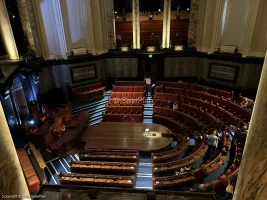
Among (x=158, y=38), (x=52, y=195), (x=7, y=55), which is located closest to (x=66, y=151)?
(x=52, y=195)

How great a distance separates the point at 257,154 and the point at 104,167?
5019 mm

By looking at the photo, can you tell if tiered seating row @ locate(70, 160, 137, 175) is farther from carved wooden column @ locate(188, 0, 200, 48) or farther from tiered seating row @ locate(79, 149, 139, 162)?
carved wooden column @ locate(188, 0, 200, 48)

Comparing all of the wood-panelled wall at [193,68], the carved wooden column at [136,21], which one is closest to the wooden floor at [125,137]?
the wood-panelled wall at [193,68]

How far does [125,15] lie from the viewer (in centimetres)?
1572

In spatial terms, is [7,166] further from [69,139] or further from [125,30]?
[125,30]

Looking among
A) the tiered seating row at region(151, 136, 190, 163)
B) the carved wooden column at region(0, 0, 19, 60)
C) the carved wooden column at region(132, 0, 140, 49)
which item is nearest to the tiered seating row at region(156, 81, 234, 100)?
the carved wooden column at region(132, 0, 140, 49)

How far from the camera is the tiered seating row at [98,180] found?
5.39 metres

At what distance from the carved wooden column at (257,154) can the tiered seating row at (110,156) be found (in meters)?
4.91

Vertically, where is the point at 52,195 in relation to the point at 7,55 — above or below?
below

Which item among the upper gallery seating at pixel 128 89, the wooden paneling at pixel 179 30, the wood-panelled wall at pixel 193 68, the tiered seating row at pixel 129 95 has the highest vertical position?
the wooden paneling at pixel 179 30

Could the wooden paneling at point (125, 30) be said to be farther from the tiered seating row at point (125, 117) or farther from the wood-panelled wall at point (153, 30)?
the tiered seating row at point (125, 117)

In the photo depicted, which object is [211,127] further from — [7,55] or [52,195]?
[7,55]

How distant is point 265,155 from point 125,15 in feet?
52.1

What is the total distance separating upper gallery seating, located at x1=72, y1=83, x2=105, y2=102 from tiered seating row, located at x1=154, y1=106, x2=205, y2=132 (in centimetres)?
431
